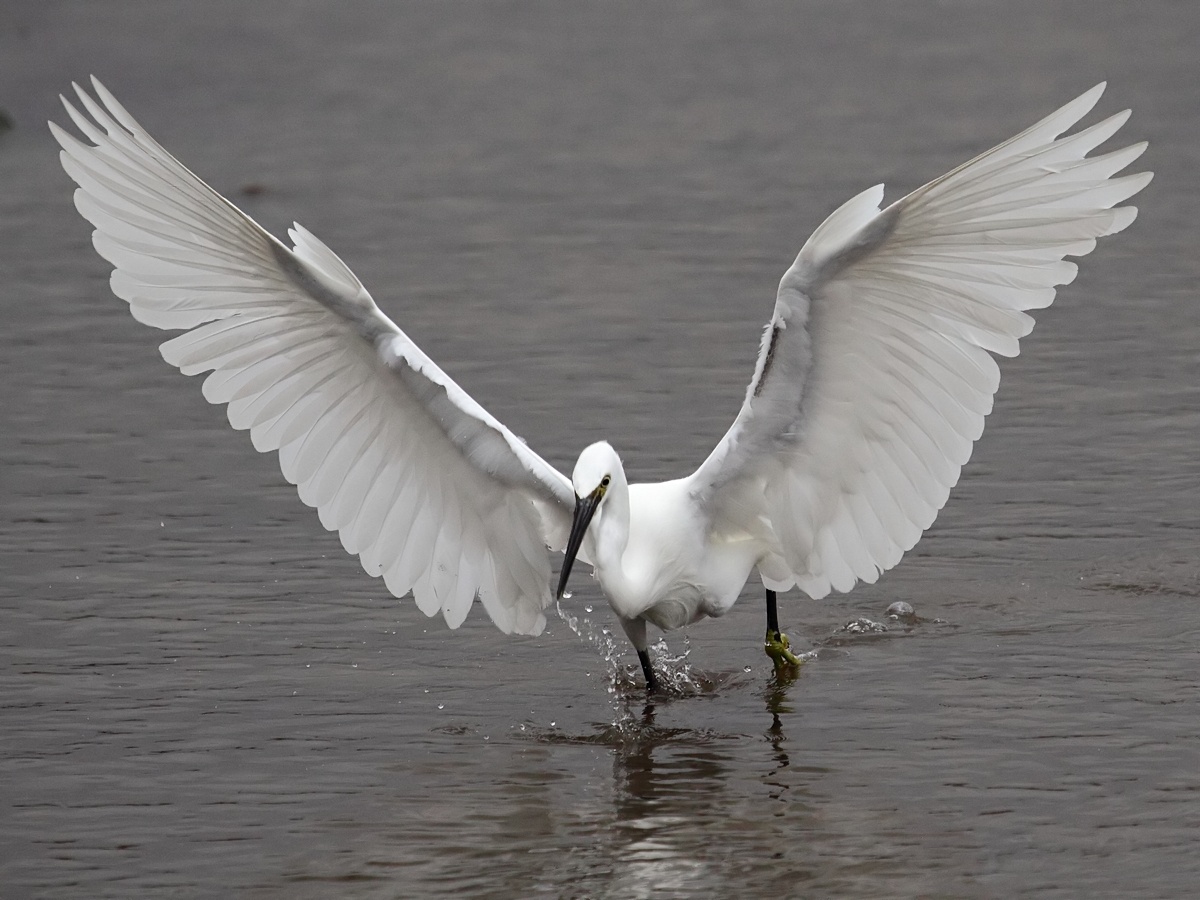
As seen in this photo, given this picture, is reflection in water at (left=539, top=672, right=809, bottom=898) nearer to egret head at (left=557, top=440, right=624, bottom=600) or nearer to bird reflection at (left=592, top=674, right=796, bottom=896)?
bird reflection at (left=592, top=674, right=796, bottom=896)

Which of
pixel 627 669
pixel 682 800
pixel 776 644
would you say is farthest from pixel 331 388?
pixel 776 644

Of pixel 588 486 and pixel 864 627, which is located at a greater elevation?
pixel 588 486

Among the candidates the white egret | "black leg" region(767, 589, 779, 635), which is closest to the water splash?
the white egret

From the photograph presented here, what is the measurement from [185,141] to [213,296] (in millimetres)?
10545

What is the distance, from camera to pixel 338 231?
543 inches

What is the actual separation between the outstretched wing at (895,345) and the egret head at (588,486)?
434mm

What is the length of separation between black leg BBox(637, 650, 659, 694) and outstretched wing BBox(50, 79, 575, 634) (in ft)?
1.33

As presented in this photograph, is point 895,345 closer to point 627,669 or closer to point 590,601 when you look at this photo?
point 627,669

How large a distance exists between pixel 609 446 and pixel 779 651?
1.19m

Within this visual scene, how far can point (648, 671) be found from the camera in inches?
286

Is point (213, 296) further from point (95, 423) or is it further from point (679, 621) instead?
point (95, 423)

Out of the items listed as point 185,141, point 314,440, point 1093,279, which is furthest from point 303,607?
point 185,141

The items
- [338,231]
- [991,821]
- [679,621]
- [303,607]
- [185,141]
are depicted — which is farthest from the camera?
[185,141]

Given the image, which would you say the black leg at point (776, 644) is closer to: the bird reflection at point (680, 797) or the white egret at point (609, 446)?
the white egret at point (609, 446)
